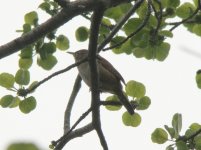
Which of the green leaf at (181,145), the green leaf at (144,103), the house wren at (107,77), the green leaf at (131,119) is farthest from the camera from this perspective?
the house wren at (107,77)

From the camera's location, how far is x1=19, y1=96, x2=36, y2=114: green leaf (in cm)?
382

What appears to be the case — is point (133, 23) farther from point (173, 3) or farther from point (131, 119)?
point (131, 119)

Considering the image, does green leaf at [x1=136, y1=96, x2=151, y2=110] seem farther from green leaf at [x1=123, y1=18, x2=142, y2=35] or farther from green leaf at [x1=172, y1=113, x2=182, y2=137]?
green leaf at [x1=123, y1=18, x2=142, y2=35]

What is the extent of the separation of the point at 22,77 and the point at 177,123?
64.7 inches

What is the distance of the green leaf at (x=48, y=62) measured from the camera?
434 centimetres

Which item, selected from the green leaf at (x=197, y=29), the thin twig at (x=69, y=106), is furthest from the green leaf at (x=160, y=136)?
the green leaf at (x=197, y=29)

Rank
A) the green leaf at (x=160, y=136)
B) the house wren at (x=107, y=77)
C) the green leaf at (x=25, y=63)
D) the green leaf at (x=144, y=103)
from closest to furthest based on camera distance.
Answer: the green leaf at (x=160, y=136) → the green leaf at (x=144, y=103) → the green leaf at (x=25, y=63) → the house wren at (x=107, y=77)

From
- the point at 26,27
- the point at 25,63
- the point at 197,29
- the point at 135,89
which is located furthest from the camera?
the point at 197,29

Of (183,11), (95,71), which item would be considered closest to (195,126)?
(183,11)

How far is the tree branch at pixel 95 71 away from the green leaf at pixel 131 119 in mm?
942

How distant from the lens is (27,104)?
12.5ft

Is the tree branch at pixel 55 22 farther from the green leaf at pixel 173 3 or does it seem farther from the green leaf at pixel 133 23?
the green leaf at pixel 173 3

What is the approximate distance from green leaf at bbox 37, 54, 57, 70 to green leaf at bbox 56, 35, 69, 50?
9.5 inches

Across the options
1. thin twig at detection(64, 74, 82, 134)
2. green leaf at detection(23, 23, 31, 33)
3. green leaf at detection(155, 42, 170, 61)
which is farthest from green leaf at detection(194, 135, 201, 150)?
green leaf at detection(23, 23, 31, 33)
